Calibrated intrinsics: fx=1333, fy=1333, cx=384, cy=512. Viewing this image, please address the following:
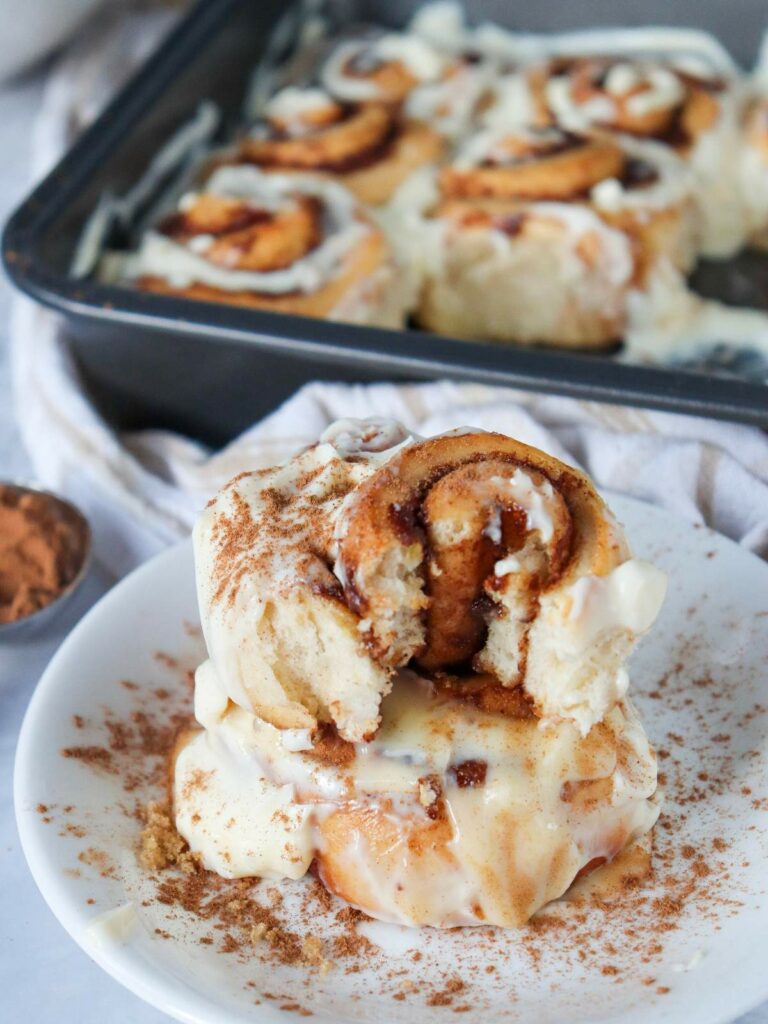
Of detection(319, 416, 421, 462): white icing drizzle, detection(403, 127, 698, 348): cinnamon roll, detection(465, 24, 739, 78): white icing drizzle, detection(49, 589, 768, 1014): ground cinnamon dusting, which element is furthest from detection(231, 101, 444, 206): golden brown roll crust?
detection(49, 589, 768, 1014): ground cinnamon dusting

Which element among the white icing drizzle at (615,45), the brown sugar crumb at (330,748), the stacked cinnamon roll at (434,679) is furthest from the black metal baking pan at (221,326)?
the brown sugar crumb at (330,748)

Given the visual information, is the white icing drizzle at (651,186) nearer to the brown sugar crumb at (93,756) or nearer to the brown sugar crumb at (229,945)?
the brown sugar crumb at (93,756)

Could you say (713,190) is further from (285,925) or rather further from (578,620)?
(285,925)

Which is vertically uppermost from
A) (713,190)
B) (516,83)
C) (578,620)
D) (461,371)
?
(578,620)

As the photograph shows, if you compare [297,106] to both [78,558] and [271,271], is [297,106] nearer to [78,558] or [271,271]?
[271,271]

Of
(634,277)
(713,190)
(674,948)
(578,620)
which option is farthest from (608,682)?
(713,190)

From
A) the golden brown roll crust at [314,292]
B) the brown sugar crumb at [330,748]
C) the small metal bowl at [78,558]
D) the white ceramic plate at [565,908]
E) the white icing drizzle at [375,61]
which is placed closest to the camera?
the white ceramic plate at [565,908]
